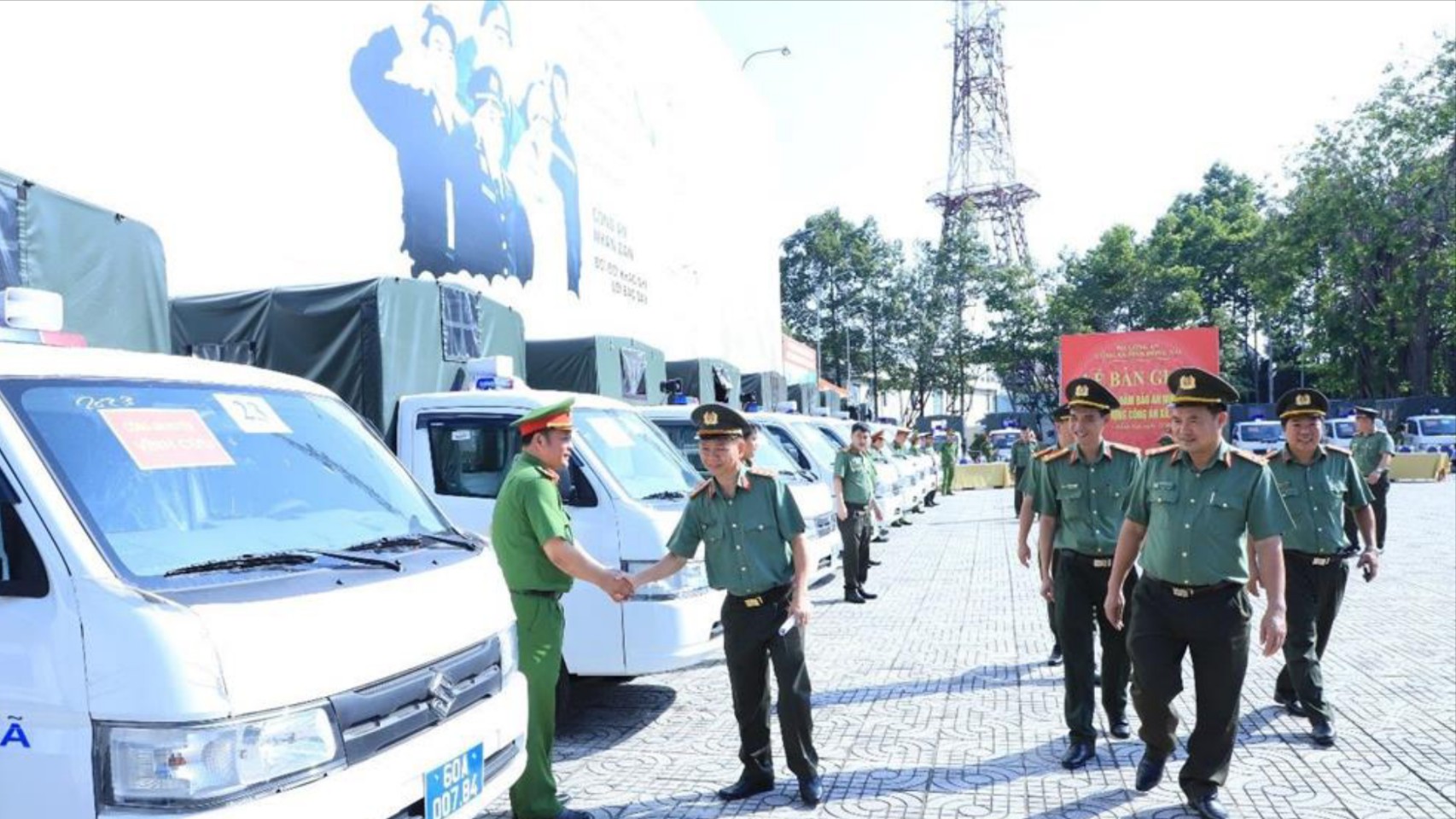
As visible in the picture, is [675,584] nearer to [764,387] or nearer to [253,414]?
[253,414]

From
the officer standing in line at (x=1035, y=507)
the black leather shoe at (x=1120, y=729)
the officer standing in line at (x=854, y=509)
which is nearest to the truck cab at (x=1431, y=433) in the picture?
the officer standing in line at (x=854, y=509)

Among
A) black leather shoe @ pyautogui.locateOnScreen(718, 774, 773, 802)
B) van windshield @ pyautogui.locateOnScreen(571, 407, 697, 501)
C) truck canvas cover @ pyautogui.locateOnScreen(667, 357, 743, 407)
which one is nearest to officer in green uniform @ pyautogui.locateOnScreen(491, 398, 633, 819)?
black leather shoe @ pyautogui.locateOnScreen(718, 774, 773, 802)

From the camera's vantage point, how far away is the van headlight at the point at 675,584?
18.5 feet

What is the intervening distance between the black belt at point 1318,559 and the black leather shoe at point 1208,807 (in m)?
2.13

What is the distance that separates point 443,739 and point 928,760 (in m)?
3.01

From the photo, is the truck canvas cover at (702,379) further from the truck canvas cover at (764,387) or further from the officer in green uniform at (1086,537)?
the officer in green uniform at (1086,537)

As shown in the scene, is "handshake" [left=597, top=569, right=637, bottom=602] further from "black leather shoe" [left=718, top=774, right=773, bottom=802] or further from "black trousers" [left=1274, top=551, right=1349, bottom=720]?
"black trousers" [left=1274, top=551, right=1349, bottom=720]

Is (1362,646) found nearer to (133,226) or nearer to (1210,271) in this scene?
(133,226)

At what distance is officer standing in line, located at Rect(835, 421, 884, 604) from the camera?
10.6 metres

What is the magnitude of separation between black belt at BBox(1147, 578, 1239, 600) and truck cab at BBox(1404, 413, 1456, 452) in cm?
3326

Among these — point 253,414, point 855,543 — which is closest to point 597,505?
point 253,414

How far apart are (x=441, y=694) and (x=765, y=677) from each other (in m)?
2.04

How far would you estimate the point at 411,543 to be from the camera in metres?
3.59

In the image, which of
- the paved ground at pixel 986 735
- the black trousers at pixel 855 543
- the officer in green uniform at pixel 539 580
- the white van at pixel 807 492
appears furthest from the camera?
the black trousers at pixel 855 543
